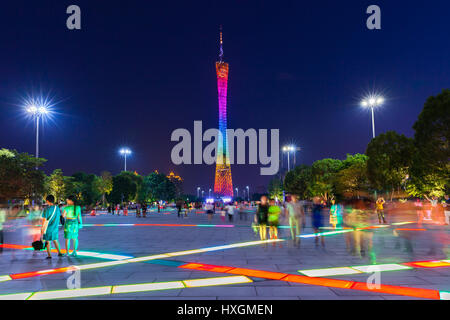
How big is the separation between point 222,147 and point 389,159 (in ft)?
219

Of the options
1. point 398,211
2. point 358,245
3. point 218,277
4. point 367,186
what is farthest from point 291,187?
point 218,277

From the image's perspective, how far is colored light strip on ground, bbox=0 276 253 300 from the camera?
581 centimetres

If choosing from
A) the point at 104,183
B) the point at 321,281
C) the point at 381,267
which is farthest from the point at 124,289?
the point at 104,183

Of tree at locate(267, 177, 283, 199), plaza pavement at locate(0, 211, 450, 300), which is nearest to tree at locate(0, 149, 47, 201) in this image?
plaza pavement at locate(0, 211, 450, 300)

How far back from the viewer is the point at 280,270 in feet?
26.0

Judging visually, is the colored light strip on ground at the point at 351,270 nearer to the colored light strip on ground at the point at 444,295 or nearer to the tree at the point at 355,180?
the colored light strip on ground at the point at 444,295

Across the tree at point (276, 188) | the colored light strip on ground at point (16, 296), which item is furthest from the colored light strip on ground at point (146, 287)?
the tree at point (276, 188)

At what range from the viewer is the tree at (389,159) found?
141 feet

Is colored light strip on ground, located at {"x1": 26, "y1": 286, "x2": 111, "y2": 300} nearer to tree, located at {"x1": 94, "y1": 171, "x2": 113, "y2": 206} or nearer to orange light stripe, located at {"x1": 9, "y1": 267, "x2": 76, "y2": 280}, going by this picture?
orange light stripe, located at {"x1": 9, "y1": 267, "x2": 76, "y2": 280}

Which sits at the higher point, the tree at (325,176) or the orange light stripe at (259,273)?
the tree at (325,176)

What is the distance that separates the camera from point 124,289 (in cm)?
626

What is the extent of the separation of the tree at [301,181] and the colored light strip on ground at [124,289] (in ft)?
242

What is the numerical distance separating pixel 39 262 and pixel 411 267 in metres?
9.62
